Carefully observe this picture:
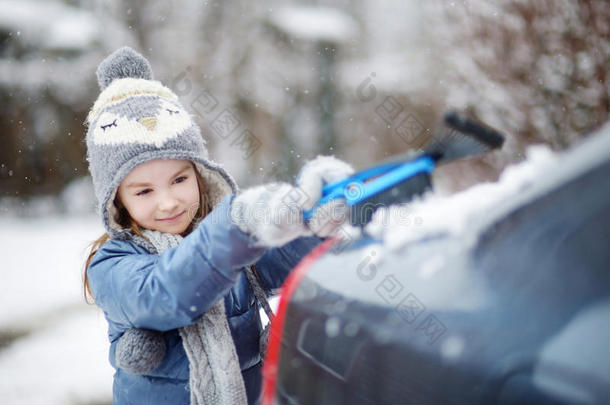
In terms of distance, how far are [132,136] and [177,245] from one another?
0.42 meters

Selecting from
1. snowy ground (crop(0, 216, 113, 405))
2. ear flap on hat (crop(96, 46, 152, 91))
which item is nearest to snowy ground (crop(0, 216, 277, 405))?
snowy ground (crop(0, 216, 113, 405))

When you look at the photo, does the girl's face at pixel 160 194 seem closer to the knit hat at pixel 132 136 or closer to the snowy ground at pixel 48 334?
the knit hat at pixel 132 136

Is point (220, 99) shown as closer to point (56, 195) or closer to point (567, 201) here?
point (56, 195)

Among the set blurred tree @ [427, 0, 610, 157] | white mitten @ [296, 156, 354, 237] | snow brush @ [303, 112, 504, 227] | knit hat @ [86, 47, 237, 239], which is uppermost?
knit hat @ [86, 47, 237, 239]

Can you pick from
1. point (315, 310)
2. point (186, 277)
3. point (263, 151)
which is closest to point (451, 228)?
point (315, 310)

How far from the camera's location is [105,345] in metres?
4.27

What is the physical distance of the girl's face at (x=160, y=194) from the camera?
1511 millimetres

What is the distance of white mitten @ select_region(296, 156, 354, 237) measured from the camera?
1047 mm

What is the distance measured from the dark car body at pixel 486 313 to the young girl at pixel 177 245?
22 centimetres

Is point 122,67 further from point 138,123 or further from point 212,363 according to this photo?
point 212,363

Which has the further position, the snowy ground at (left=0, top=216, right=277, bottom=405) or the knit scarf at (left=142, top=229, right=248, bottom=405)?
the snowy ground at (left=0, top=216, right=277, bottom=405)

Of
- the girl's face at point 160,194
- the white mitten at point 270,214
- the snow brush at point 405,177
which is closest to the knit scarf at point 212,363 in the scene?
the girl's face at point 160,194

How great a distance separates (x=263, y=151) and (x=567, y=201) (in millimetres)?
10212

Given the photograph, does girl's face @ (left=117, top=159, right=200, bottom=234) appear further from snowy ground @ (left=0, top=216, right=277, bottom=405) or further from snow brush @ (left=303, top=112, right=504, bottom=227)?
snowy ground @ (left=0, top=216, right=277, bottom=405)
